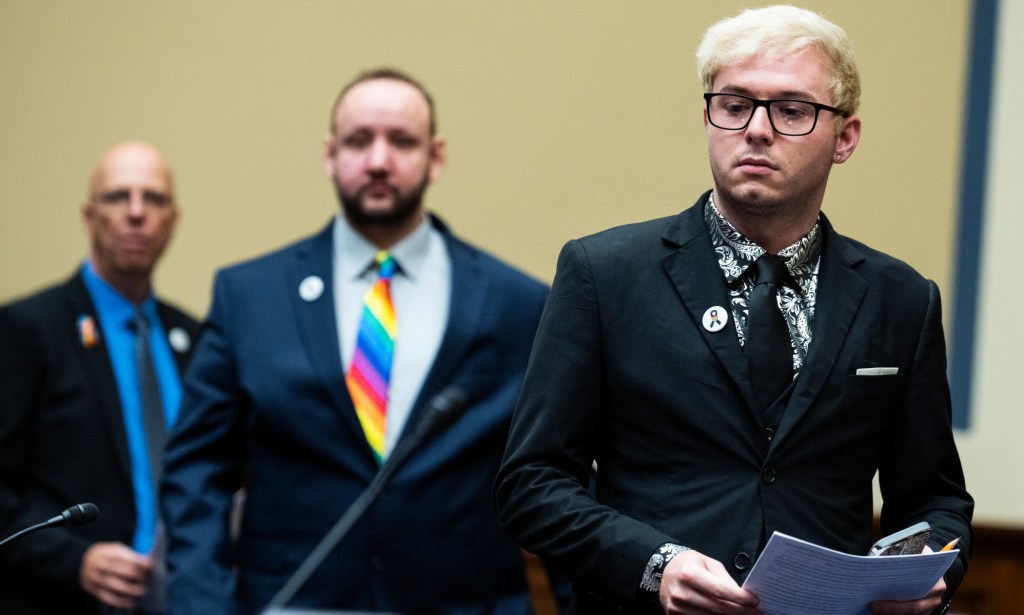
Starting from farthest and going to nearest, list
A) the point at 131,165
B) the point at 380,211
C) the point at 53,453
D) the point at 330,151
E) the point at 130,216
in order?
the point at 131,165, the point at 130,216, the point at 53,453, the point at 330,151, the point at 380,211

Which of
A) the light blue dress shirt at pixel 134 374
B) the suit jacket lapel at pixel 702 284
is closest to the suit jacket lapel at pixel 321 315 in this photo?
the light blue dress shirt at pixel 134 374

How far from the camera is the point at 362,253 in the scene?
328cm

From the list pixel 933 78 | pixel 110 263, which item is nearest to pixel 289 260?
pixel 110 263

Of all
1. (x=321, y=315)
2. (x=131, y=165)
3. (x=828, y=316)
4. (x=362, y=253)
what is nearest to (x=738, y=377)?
(x=828, y=316)

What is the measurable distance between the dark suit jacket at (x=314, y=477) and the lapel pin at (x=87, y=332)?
70 cm

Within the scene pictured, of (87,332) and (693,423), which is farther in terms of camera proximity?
(87,332)

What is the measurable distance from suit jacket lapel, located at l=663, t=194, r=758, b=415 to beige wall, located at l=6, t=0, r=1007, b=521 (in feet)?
7.73

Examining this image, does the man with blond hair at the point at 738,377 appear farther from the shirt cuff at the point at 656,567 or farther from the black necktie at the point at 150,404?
the black necktie at the point at 150,404

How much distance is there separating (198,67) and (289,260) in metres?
2.12

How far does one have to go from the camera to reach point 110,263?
3.97 meters

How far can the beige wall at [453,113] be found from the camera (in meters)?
4.46

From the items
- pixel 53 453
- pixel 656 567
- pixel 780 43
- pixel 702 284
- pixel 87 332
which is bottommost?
pixel 53 453

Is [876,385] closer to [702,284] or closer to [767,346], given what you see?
[767,346]

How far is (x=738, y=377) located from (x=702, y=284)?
0.48ft
